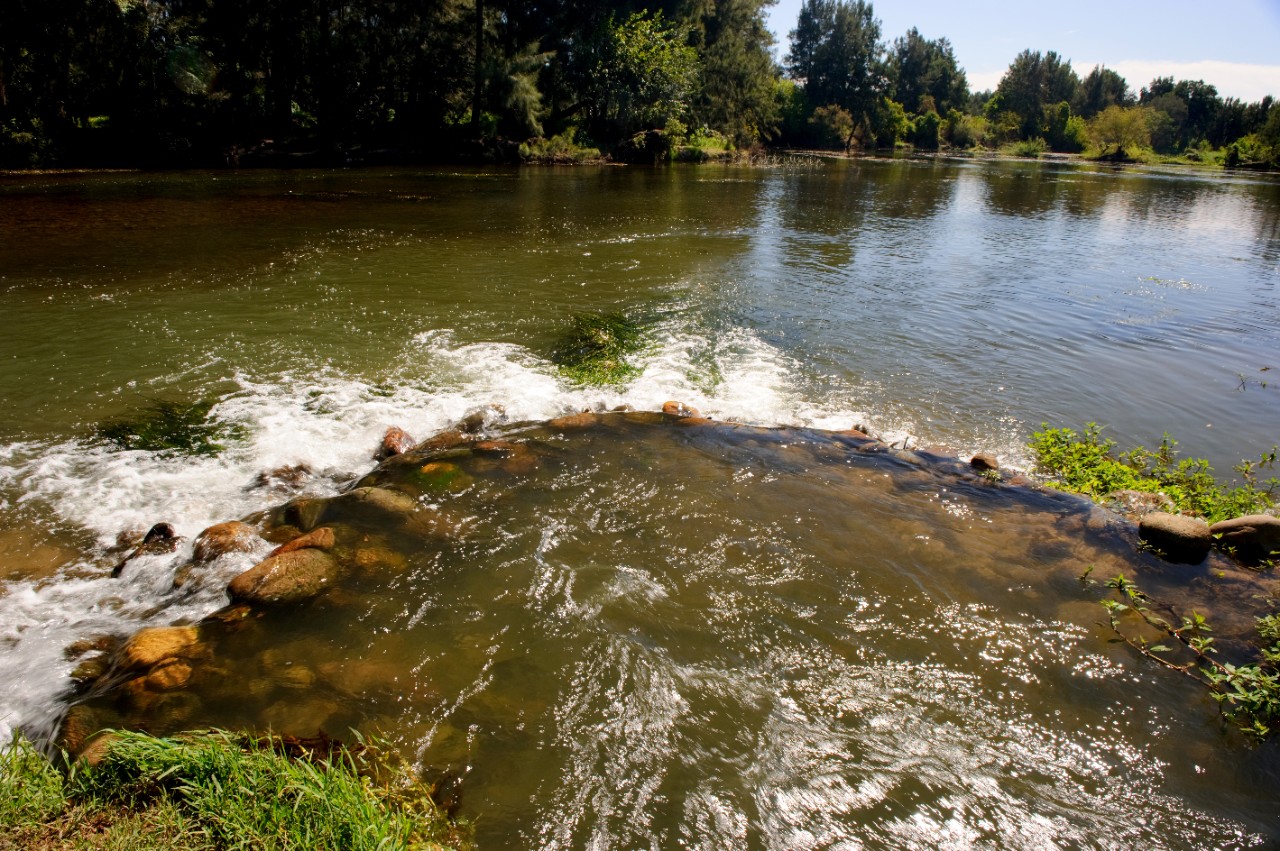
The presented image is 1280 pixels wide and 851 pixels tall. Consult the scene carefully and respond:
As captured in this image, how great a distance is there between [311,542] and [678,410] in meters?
4.99

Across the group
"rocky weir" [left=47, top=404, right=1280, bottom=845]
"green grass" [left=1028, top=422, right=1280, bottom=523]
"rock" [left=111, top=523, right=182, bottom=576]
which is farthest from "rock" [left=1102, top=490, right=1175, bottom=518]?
"rock" [left=111, top=523, right=182, bottom=576]

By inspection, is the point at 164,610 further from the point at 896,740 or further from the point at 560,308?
the point at 560,308

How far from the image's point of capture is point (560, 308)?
541 inches

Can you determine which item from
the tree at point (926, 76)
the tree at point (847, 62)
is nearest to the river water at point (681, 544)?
the tree at point (847, 62)

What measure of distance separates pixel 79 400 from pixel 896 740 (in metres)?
10.8

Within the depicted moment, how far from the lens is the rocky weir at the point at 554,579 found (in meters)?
4.30

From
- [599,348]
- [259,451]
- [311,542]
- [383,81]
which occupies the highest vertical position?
[383,81]

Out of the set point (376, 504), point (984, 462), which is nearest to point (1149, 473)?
point (984, 462)

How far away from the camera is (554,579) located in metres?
5.61

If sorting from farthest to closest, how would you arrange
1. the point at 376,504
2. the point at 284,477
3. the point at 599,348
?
the point at 599,348, the point at 284,477, the point at 376,504

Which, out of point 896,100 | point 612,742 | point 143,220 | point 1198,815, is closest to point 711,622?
point 612,742

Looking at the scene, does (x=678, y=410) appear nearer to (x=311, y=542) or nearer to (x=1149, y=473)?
(x=311, y=542)

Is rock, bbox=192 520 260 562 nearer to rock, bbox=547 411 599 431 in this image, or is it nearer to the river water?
the river water

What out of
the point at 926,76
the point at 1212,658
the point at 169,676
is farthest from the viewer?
the point at 926,76
